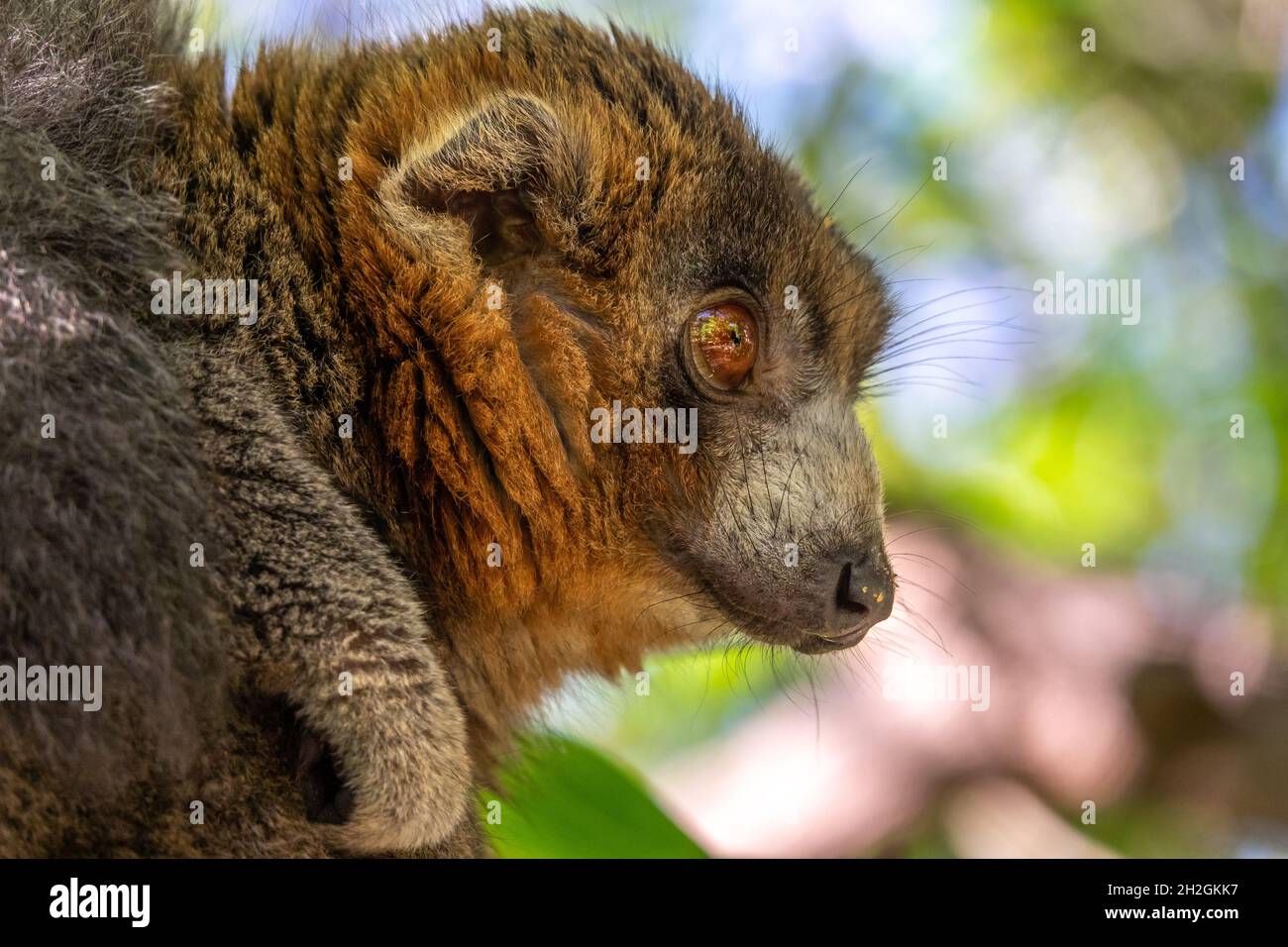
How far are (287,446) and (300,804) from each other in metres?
1.12

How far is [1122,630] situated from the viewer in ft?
23.7

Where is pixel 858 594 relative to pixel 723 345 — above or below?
below

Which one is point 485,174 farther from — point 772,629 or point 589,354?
point 772,629

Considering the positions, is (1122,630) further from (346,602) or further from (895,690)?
(346,602)

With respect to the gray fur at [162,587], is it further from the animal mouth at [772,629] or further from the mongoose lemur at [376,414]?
the animal mouth at [772,629]

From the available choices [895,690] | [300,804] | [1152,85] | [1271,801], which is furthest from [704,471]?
[1152,85]

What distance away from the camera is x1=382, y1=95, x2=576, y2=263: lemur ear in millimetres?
4355

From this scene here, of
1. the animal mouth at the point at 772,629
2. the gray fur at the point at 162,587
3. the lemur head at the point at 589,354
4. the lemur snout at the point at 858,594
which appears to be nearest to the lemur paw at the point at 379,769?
the gray fur at the point at 162,587

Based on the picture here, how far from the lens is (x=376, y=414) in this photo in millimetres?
4348

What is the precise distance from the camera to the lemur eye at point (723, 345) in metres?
4.71

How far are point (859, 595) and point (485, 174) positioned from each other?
2.10 m

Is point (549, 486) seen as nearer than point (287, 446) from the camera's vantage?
No

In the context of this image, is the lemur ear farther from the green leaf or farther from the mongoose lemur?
the green leaf

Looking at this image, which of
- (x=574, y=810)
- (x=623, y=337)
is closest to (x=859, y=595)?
(x=623, y=337)
